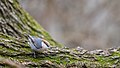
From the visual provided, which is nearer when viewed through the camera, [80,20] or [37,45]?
[37,45]

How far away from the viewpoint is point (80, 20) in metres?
5.50

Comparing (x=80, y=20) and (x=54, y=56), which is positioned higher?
(x=80, y=20)

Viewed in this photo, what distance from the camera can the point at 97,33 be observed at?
5441 mm

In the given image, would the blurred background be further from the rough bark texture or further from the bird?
the bird

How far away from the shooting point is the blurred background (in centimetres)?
534

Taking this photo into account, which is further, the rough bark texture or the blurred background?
the blurred background

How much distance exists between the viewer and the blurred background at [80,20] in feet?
17.5

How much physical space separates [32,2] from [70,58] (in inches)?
145

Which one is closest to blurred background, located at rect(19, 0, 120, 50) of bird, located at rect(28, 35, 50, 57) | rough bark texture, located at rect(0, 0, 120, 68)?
rough bark texture, located at rect(0, 0, 120, 68)

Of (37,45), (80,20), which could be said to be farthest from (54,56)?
(80,20)

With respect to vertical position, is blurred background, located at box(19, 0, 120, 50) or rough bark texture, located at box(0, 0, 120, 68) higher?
blurred background, located at box(19, 0, 120, 50)

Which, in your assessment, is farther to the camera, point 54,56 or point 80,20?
point 80,20

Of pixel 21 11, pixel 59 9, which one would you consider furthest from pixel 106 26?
pixel 21 11

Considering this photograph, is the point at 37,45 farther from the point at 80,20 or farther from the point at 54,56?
the point at 80,20
